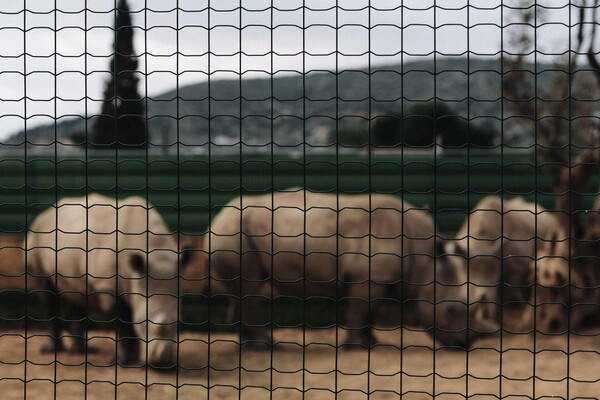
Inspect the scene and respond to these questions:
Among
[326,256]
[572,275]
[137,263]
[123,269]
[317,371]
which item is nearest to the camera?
[137,263]

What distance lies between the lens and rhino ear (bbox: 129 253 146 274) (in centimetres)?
702

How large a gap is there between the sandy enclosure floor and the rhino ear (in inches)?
26.3

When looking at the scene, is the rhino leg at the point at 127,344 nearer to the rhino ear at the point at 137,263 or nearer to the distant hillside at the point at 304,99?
the rhino ear at the point at 137,263

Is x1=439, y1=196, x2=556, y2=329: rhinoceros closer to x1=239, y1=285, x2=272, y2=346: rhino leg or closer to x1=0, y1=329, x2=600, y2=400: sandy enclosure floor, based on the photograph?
x1=0, y1=329, x2=600, y2=400: sandy enclosure floor

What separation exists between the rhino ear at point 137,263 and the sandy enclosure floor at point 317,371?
A: 67 centimetres

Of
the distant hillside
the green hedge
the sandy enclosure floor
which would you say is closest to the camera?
the distant hillside

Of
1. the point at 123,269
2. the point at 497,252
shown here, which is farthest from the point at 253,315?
the point at 497,252

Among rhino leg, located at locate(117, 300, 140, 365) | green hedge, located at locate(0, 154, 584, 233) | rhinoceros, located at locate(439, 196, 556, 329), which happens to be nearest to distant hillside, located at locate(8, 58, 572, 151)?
green hedge, located at locate(0, 154, 584, 233)

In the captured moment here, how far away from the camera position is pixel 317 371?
24.5 feet

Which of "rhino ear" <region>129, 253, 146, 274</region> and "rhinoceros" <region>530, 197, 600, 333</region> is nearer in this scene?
"rhino ear" <region>129, 253, 146, 274</region>

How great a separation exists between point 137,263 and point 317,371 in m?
1.62

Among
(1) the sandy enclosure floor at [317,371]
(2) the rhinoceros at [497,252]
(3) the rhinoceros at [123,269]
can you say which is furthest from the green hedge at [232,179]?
(1) the sandy enclosure floor at [317,371]

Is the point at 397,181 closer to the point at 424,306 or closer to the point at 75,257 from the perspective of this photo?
the point at 424,306

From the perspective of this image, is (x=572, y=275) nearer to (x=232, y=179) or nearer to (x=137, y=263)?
(x=232, y=179)
